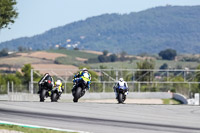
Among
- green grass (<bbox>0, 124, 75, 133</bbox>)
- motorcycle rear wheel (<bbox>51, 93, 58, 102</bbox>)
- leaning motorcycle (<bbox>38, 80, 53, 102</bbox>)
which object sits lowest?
green grass (<bbox>0, 124, 75, 133</bbox>)

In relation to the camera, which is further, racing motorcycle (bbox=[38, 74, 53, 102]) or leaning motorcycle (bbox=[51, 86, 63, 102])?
leaning motorcycle (bbox=[51, 86, 63, 102])

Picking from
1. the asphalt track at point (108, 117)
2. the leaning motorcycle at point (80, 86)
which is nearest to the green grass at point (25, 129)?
the asphalt track at point (108, 117)

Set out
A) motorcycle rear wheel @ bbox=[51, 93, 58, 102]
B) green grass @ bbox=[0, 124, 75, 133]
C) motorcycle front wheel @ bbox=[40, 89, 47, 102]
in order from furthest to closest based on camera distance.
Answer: motorcycle rear wheel @ bbox=[51, 93, 58, 102] → motorcycle front wheel @ bbox=[40, 89, 47, 102] → green grass @ bbox=[0, 124, 75, 133]

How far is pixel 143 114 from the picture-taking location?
1664 cm

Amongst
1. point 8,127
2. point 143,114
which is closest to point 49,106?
point 143,114

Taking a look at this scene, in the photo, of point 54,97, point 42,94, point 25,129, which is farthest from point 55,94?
point 25,129

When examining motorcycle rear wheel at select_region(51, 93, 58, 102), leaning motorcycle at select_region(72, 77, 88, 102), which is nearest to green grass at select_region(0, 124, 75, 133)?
leaning motorcycle at select_region(72, 77, 88, 102)

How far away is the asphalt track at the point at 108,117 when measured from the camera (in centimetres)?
1434

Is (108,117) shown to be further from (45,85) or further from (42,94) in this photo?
(45,85)

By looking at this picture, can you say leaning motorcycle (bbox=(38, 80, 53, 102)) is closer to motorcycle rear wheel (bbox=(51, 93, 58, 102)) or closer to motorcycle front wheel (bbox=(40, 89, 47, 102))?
motorcycle front wheel (bbox=(40, 89, 47, 102))

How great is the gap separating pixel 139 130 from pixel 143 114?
2.63 m

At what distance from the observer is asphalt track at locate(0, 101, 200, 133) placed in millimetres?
14341

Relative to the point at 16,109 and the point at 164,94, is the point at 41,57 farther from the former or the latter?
the point at 16,109

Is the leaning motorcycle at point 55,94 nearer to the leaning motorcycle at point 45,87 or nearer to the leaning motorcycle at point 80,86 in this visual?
the leaning motorcycle at point 45,87
